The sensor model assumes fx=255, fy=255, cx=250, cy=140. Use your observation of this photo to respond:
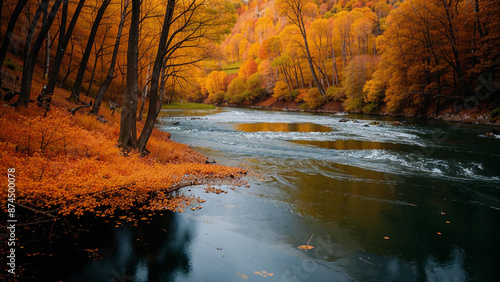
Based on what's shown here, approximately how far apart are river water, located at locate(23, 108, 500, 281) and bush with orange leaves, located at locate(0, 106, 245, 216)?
3.53 feet

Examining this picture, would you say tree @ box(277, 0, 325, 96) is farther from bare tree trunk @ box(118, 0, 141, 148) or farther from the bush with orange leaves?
the bush with orange leaves


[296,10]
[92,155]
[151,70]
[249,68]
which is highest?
[296,10]

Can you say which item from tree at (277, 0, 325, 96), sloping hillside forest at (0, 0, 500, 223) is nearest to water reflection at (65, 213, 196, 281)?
sloping hillside forest at (0, 0, 500, 223)

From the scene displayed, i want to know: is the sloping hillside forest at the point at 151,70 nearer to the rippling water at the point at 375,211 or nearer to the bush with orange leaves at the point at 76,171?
the bush with orange leaves at the point at 76,171

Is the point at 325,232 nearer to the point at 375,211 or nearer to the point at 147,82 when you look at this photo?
the point at 375,211

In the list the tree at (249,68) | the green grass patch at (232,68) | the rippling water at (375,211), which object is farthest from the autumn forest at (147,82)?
the green grass patch at (232,68)

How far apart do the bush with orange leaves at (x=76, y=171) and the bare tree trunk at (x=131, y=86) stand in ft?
2.28

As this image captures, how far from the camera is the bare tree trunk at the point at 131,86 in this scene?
9.26 m

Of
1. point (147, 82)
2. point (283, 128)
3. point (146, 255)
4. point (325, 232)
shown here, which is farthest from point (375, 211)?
point (283, 128)

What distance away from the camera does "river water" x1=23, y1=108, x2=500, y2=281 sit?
4.71m

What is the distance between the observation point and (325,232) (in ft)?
20.2

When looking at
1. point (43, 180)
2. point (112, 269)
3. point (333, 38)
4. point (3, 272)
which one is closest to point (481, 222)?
point (112, 269)

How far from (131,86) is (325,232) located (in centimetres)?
853

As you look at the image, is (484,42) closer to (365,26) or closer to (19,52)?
(365,26)
